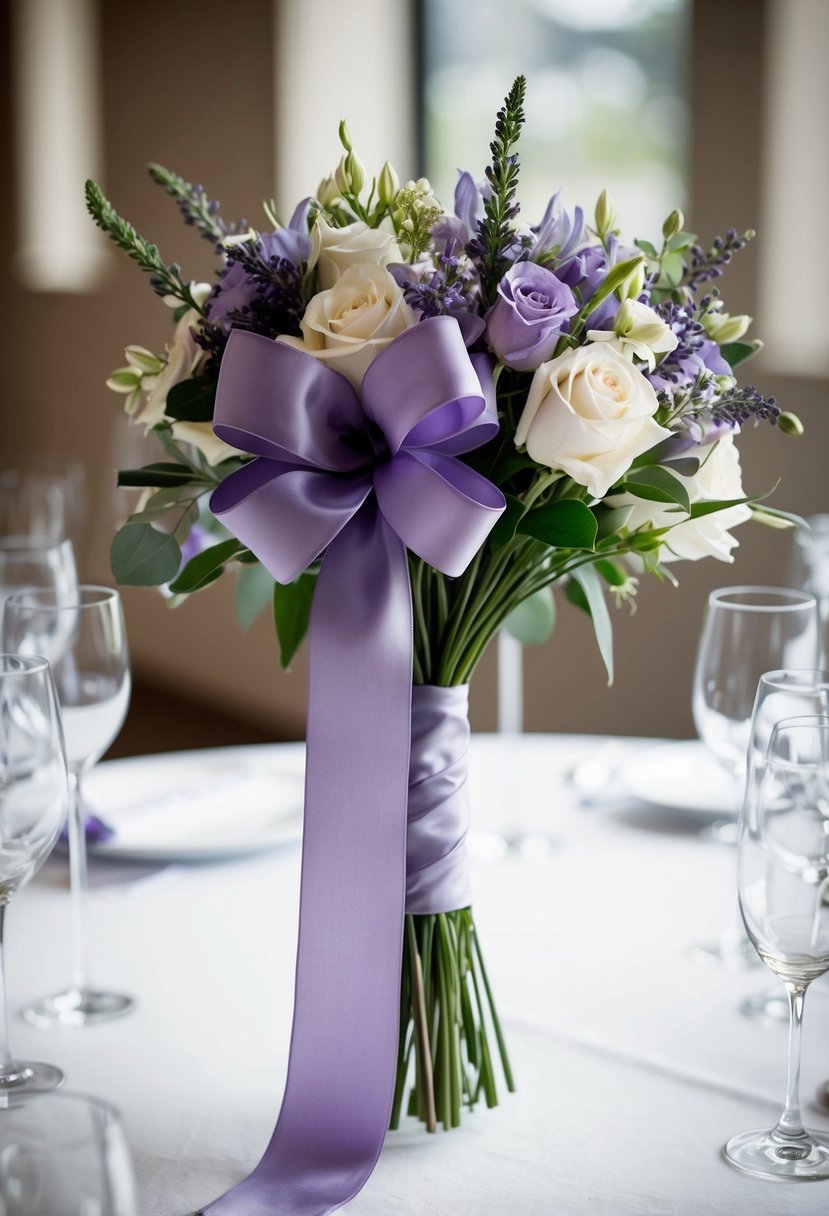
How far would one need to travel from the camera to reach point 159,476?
3.27ft

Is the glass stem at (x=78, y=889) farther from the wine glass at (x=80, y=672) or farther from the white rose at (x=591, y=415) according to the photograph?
the white rose at (x=591, y=415)

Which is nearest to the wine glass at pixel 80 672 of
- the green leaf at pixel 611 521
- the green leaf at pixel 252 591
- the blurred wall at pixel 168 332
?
the green leaf at pixel 252 591

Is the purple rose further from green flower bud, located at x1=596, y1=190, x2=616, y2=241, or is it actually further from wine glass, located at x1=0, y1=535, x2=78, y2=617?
wine glass, located at x1=0, y1=535, x2=78, y2=617

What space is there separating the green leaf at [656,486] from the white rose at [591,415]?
0.03 metres

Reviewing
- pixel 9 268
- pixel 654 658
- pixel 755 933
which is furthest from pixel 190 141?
pixel 755 933

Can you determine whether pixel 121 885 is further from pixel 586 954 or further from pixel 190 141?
pixel 190 141

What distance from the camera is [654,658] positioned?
131 inches

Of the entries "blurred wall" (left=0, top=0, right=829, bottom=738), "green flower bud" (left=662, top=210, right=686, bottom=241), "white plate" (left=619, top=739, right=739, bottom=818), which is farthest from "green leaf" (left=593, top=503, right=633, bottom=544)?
"blurred wall" (left=0, top=0, right=829, bottom=738)

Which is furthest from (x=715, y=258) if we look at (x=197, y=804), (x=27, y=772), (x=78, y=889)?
(x=197, y=804)

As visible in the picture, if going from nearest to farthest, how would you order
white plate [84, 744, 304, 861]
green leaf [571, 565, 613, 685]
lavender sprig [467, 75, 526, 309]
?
lavender sprig [467, 75, 526, 309] → green leaf [571, 565, 613, 685] → white plate [84, 744, 304, 861]

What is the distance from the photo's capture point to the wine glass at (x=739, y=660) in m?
1.19

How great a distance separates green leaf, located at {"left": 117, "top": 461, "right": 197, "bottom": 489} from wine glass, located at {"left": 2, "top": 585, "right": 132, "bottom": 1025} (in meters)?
0.17

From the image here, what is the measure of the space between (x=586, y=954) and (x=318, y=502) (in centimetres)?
52

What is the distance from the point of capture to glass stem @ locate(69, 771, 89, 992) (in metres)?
1.11
